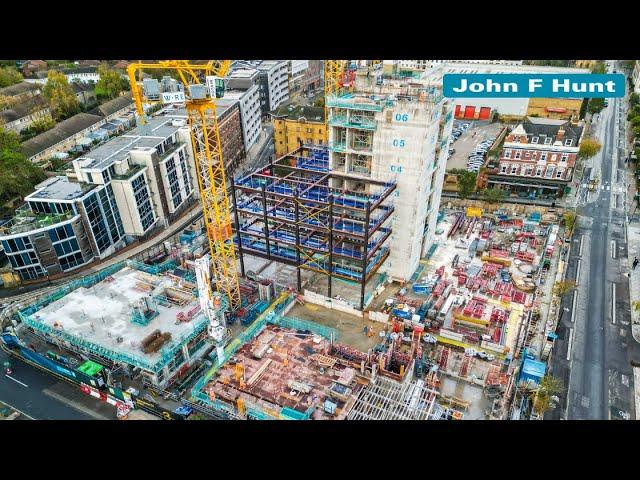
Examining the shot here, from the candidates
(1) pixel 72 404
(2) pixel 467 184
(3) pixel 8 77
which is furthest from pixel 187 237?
(3) pixel 8 77

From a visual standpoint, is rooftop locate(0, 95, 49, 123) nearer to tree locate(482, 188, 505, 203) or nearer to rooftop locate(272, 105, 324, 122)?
rooftop locate(272, 105, 324, 122)

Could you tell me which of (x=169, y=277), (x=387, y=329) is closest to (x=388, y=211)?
(x=387, y=329)

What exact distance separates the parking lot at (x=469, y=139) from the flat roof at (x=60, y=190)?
78.4 metres

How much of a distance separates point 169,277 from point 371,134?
36791mm

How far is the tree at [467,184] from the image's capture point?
298 feet

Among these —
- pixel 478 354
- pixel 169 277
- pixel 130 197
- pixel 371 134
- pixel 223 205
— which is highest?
pixel 371 134

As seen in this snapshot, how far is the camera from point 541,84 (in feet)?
A: 76.3

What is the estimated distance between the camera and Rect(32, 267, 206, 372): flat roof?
2148 inches

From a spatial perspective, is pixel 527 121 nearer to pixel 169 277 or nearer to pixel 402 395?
pixel 402 395

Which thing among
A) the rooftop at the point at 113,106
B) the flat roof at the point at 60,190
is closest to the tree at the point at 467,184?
the flat roof at the point at 60,190

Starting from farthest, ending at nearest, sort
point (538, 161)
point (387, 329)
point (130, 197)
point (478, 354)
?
point (538, 161) < point (130, 197) < point (387, 329) < point (478, 354)

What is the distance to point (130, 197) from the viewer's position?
76.8m

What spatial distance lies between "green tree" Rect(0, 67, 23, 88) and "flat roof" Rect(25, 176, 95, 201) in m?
98.6

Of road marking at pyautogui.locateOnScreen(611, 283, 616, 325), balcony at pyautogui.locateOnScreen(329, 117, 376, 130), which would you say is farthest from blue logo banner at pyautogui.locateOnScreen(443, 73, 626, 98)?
road marking at pyautogui.locateOnScreen(611, 283, 616, 325)
